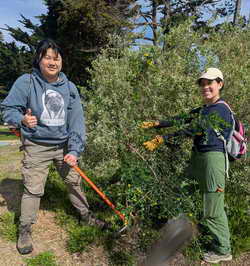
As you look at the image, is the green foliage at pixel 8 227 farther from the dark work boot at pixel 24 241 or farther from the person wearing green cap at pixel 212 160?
the person wearing green cap at pixel 212 160

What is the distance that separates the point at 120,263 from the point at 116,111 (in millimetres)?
1716

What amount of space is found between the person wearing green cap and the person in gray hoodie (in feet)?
2.83

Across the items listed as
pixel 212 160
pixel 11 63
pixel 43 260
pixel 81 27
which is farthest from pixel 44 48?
pixel 11 63

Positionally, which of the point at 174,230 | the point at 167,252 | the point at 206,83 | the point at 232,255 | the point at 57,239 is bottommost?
the point at 57,239

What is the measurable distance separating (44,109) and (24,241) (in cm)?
147

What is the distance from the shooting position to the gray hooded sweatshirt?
2553 mm

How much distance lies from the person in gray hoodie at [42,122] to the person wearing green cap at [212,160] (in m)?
0.86

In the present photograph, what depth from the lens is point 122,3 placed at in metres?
14.1

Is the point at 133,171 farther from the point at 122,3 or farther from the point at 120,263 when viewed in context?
the point at 122,3

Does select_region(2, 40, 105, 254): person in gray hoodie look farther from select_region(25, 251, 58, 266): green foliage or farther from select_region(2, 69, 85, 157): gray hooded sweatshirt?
select_region(25, 251, 58, 266): green foliage

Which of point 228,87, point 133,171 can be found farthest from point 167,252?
point 228,87

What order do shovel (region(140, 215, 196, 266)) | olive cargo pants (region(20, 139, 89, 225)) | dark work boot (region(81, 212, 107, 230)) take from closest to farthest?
shovel (region(140, 215, 196, 266)) < olive cargo pants (region(20, 139, 89, 225)) < dark work boot (region(81, 212, 107, 230))

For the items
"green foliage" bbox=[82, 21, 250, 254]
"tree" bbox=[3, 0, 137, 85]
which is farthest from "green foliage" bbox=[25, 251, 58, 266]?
"tree" bbox=[3, 0, 137, 85]

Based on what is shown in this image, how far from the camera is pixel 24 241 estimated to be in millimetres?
2789
